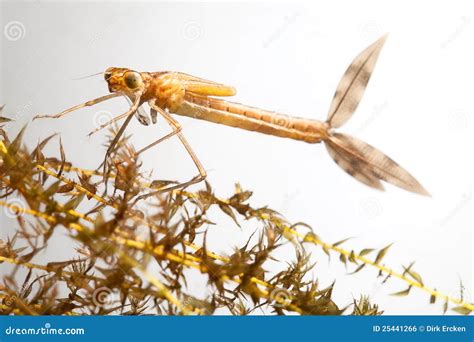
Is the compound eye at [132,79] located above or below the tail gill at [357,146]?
above

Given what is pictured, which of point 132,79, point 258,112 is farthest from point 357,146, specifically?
point 132,79

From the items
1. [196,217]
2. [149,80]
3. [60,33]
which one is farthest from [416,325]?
[60,33]

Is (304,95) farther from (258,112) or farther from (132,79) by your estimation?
(132,79)

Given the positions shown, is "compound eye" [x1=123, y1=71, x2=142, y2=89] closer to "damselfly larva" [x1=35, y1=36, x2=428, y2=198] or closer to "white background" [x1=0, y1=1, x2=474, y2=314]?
"damselfly larva" [x1=35, y1=36, x2=428, y2=198]

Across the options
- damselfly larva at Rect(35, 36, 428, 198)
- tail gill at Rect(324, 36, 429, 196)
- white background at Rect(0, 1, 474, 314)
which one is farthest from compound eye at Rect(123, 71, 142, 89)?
tail gill at Rect(324, 36, 429, 196)

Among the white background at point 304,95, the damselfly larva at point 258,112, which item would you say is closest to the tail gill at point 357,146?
the damselfly larva at point 258,112

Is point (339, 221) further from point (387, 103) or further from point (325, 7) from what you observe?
point (325, 7)

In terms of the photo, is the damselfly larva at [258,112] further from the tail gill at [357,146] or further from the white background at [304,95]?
the white background at [304,95]
